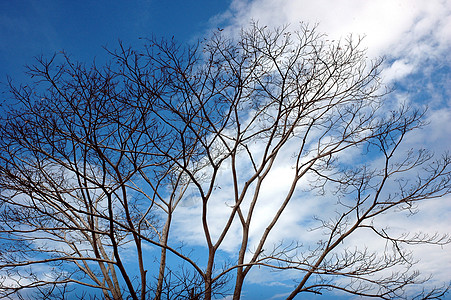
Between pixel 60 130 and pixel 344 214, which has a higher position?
pixel 60 130

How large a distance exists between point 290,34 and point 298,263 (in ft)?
13.9

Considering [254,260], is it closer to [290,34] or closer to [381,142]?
[381,142]

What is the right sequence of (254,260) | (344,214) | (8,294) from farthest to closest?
(344,214), (254,260), (8,294)

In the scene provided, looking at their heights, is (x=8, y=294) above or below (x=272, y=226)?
below

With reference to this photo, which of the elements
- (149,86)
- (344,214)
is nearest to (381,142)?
(344,214)

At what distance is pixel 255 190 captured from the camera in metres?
7.39

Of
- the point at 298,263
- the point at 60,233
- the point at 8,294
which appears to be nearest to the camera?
the point at 8,294

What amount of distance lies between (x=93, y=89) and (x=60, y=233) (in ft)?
13.9

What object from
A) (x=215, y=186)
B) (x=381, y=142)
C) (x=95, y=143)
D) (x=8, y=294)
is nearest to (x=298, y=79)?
(x=381, y=142)

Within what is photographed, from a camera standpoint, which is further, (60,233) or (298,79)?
(60,233)

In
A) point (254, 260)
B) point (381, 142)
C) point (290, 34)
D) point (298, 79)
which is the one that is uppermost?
point (290, 34)

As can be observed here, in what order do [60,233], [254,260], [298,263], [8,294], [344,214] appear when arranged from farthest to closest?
[60,233] < [344,214] < [254,260] < [298,263] < [8,294]

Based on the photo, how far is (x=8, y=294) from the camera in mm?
5438

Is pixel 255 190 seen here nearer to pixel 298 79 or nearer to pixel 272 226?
pixel 272 226
